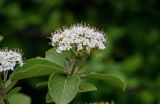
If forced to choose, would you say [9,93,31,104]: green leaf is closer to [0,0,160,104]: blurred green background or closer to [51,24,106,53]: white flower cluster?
[51,24,106,53]: white flower cluster

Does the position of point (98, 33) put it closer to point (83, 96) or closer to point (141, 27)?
point (83, 96)

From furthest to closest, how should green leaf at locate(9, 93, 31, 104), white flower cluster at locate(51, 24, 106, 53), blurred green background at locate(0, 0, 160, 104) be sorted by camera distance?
1. blurred green background at locate(0, 0, 160, 104)
2. green leaf at locate(9, 93, 31, 104)
3. white flower cluster at locate(51, 24, 106, 53)

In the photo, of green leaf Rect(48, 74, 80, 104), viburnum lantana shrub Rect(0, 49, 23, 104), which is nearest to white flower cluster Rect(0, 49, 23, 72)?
viburnum lantana shrub Rect(0, 49, 23, 104)

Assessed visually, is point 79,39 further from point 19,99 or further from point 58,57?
point 19,99

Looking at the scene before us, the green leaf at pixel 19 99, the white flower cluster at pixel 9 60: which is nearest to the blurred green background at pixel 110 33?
the green leaf at pixel 19 99

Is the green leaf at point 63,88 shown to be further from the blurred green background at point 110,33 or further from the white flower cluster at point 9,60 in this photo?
the blurred green background at point 110,33

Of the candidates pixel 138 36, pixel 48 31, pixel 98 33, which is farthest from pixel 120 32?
pixel 98 33
